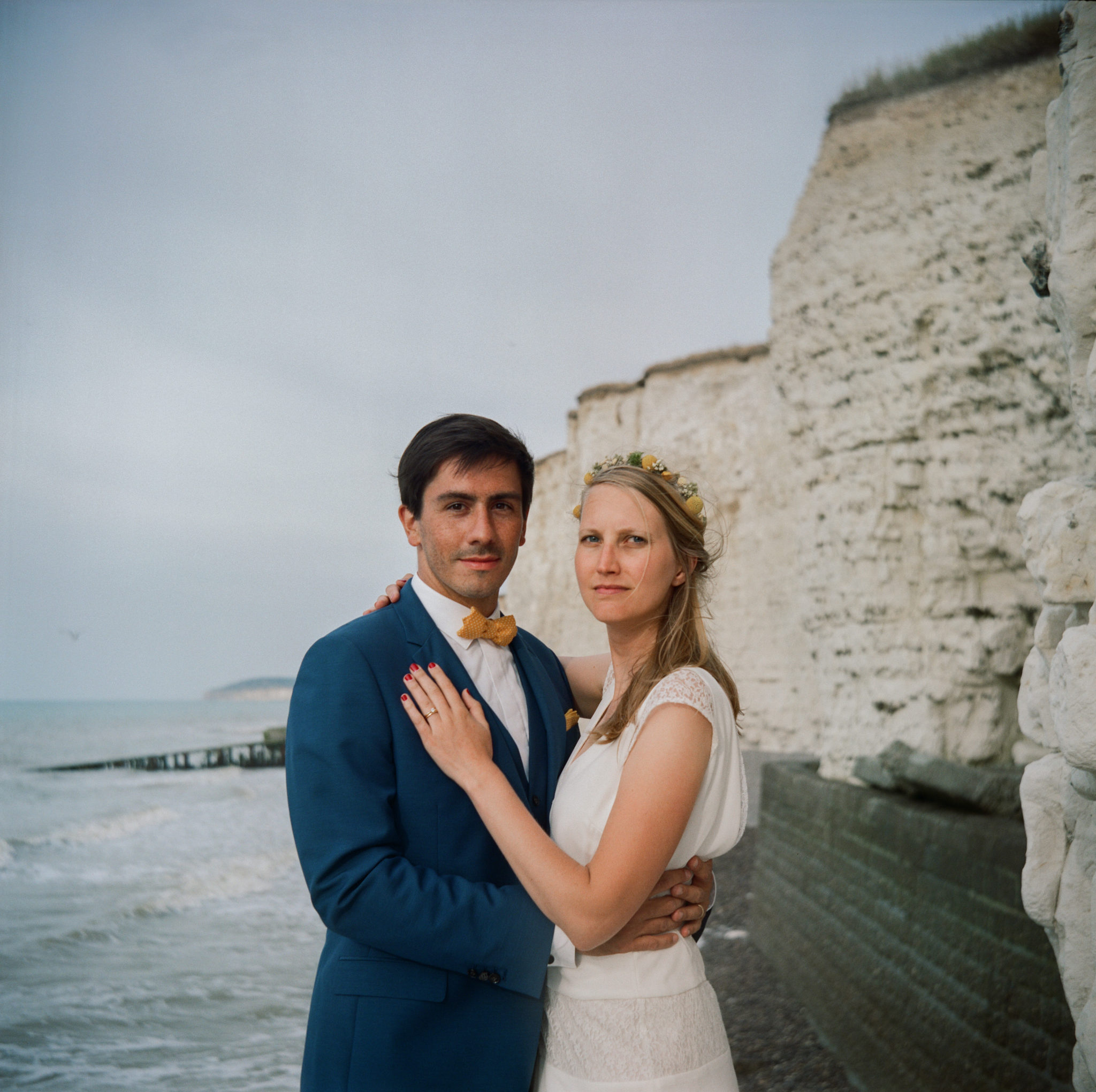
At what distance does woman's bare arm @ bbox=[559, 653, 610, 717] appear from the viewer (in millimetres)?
2422

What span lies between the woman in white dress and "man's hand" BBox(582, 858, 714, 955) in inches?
1.6

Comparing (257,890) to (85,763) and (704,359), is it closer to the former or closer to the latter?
(704,359)

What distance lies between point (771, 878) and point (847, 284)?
4136mm

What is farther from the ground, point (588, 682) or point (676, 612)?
point (676, 612)

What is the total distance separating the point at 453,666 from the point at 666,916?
0.67 meters

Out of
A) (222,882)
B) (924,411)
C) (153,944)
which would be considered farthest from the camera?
(222,882)

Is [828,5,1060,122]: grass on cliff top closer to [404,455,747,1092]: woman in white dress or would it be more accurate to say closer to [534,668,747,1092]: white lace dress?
[404,455,747,1092]: woman in white dress

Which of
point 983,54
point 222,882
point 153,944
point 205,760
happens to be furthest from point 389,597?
point 205,760

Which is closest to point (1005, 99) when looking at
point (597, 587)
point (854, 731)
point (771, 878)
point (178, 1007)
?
point (854, 731)

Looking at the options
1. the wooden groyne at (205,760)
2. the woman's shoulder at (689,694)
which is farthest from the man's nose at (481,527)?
the wooden groyne at (205,760)

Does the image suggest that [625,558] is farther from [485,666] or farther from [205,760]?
[205,760]

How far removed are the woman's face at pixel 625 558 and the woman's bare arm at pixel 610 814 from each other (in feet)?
0.93

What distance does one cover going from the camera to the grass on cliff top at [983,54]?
5.16 meters

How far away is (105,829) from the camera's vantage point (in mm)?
20266
